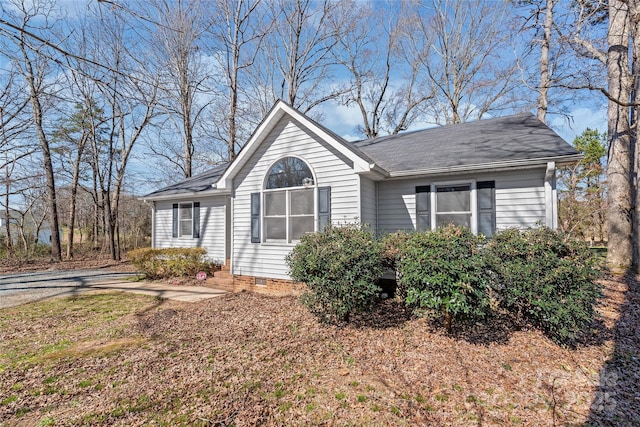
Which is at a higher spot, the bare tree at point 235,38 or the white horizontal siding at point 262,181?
the bare tree at point 235,38

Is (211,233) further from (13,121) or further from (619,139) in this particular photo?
(619,139)

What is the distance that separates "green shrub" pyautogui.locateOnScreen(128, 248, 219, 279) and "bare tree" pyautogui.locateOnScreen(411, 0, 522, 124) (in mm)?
17035

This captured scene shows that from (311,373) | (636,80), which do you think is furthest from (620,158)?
(311,373)

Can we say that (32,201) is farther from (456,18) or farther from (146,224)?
(456,18)

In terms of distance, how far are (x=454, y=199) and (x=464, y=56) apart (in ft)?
51.1

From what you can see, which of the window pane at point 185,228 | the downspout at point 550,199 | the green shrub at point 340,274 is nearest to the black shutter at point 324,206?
the green shrub at point 340,274

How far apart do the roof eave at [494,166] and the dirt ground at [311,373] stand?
3034 millimetres

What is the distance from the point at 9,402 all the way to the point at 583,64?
15.4 meters

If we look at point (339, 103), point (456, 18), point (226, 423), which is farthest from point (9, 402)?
point (456, 18)

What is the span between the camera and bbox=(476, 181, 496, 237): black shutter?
21.7 ft

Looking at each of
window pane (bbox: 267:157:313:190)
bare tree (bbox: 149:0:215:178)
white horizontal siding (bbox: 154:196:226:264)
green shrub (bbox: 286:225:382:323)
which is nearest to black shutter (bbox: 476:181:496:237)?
green shrub (bbox: 286:225:382:323)

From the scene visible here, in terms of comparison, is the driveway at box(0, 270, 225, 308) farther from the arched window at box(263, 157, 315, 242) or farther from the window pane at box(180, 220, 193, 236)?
the arched window at box(263, 157, 315, 242)

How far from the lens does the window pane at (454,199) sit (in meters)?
6.96

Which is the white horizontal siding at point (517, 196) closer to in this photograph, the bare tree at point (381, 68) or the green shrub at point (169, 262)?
the green shrub at point (169, 262)
